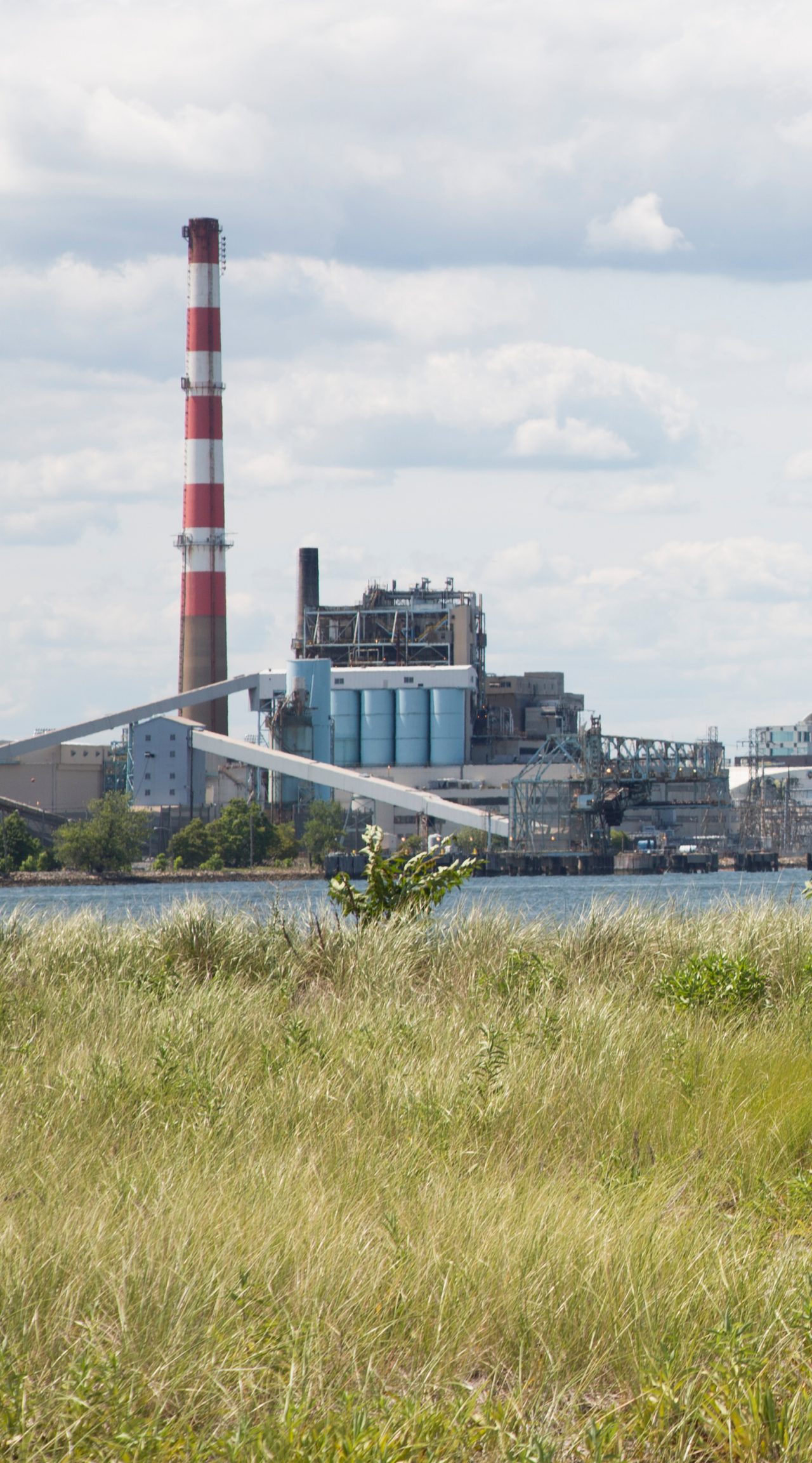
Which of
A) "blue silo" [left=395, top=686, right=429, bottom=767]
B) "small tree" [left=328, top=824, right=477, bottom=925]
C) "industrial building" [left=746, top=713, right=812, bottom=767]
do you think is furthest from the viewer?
"industrial building" [left=746, top=713, right=812, bottom=767]

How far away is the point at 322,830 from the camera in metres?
97.7

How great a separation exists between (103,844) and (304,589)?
1140 inches

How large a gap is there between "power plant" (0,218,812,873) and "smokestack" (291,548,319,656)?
188 mm

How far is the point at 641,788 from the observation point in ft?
349

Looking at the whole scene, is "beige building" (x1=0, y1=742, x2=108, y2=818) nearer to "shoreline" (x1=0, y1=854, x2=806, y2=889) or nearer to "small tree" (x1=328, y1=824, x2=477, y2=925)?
"shoreline" (x1=0, y1=854, x2=806, y2=889)

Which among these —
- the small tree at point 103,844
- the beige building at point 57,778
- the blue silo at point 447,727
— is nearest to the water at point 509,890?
the small tree at point 103,844

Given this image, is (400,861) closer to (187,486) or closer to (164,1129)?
(164,1129)

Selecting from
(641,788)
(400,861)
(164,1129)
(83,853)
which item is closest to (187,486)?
(83,853)

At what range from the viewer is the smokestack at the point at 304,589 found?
113 meters

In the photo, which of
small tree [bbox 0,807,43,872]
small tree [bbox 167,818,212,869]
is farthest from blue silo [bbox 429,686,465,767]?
small tree [bbox 0,807,43,872]

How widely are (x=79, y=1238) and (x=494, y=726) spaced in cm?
10701

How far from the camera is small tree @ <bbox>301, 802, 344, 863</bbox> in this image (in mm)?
97250

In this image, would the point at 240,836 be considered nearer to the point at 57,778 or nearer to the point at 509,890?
the point at 57,778

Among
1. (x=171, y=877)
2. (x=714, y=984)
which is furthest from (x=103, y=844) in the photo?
(x=714, y=984)
